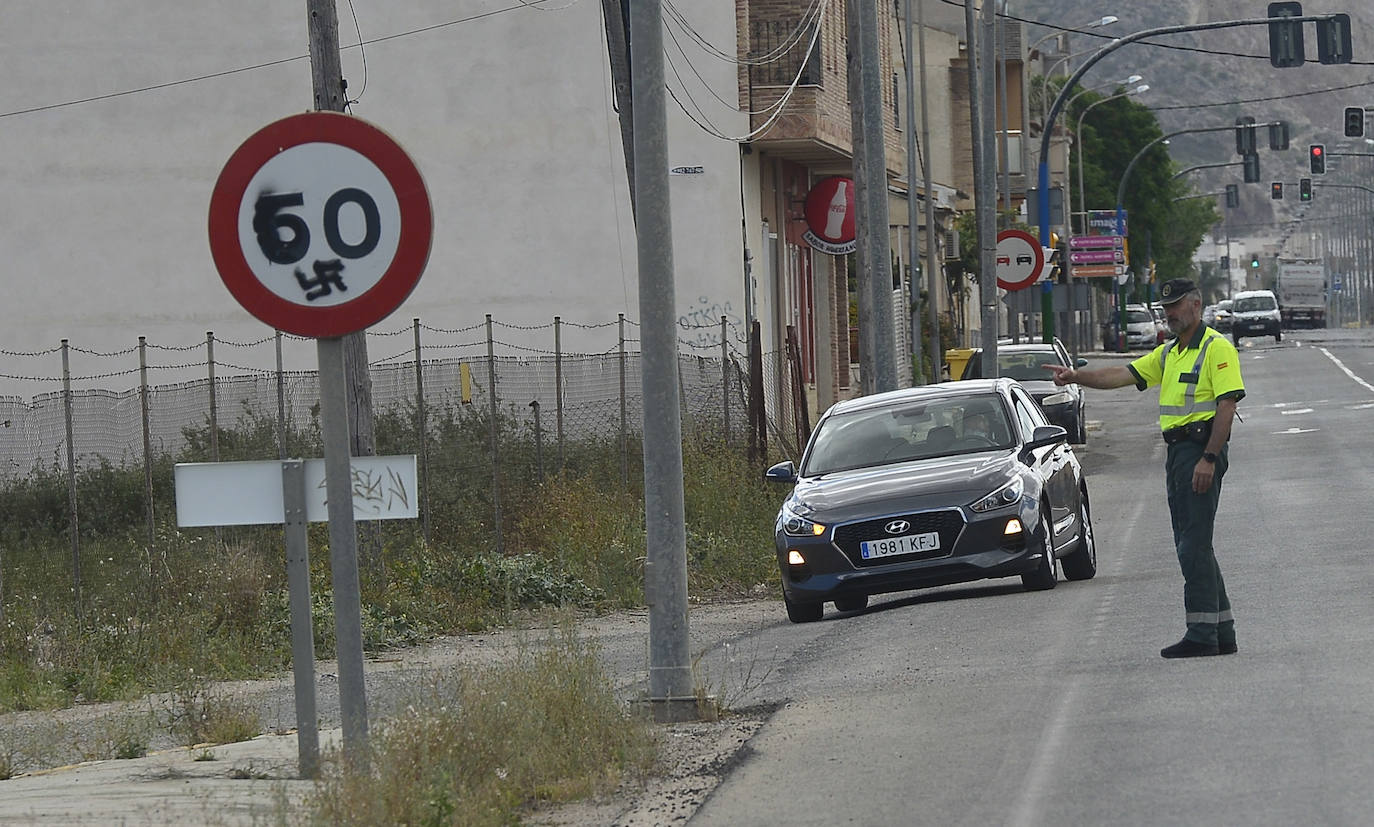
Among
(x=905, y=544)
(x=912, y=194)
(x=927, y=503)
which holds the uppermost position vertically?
(x=912, y=194)

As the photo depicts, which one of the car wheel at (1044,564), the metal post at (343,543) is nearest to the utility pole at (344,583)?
the metal post at (343,543)

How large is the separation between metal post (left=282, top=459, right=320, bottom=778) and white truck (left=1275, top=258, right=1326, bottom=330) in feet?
371

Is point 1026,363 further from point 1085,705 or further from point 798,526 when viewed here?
point 1085,705

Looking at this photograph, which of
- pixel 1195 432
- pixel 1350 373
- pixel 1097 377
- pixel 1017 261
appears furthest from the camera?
pixel 1350 373

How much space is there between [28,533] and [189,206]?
11864mm

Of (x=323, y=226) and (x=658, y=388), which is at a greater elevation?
(x=323, y=226)

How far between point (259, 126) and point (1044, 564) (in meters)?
20.5

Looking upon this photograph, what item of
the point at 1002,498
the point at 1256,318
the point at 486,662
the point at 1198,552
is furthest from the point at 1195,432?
the point at 1256,318

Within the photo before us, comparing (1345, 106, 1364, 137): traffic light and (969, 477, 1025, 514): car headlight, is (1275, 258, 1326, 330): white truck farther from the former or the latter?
(969, 477, 1025, 514): car headlight

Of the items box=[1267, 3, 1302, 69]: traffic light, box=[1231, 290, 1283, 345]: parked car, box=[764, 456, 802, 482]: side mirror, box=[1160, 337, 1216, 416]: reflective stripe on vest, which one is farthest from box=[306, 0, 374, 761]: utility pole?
box=[1231, 290, 1283, 345]: parked car

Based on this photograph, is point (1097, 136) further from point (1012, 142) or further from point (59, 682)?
point (59, 682)

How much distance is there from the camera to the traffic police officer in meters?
10.6

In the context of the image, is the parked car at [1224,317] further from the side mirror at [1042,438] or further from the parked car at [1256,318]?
the side mirror at [1042,438]

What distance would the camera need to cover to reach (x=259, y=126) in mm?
32094
